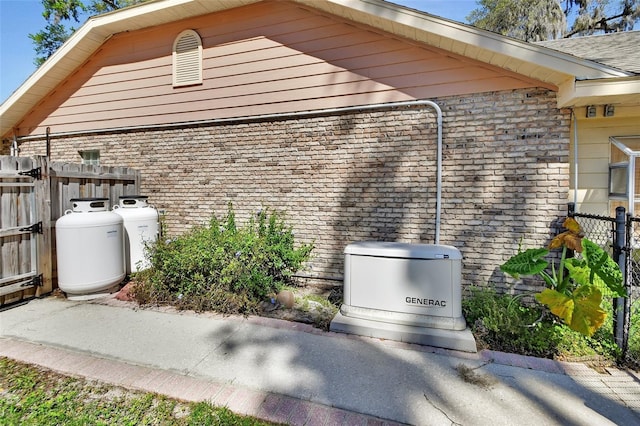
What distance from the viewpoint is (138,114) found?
20.6 ft

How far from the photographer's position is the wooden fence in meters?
4.05

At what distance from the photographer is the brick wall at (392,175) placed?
4090 millimetres

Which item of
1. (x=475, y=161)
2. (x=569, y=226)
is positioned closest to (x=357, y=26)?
(x=475, y=161)

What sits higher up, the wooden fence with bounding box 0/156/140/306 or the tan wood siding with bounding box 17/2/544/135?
the tan wood siding with bounding box 17/2/544/135

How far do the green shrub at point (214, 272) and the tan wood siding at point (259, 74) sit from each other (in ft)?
8.10

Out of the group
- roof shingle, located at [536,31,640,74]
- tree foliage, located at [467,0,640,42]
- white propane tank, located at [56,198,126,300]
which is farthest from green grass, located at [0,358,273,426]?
tree foliage, located at [467,0,640,42]

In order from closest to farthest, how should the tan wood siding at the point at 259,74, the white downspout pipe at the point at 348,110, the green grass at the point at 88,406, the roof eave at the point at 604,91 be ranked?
the green grass at the point at 88,406 < the roof eave at the point at 604,91 < the white downspout pipe at the point at 348,110 < the tan wood siding at the point at 259,74

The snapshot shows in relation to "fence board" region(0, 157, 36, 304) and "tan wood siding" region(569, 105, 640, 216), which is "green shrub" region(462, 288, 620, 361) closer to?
"tan wood siding" region(569, 105, 640, 216)

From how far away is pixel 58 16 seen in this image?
40.2 ft

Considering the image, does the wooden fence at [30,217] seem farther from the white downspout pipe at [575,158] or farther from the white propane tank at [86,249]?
the white downspout pipe at [575,158]

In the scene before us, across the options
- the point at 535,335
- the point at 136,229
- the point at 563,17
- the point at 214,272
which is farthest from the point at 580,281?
the point at 563,17

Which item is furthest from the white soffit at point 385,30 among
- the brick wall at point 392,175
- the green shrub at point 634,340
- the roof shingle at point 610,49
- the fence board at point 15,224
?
the fence board at point 15,224

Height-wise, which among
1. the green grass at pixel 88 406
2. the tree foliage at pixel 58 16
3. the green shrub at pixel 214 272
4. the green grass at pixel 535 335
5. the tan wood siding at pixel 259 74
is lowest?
the green grass at pixel 88 406

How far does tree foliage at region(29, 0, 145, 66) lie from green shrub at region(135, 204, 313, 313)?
11.8 meters
